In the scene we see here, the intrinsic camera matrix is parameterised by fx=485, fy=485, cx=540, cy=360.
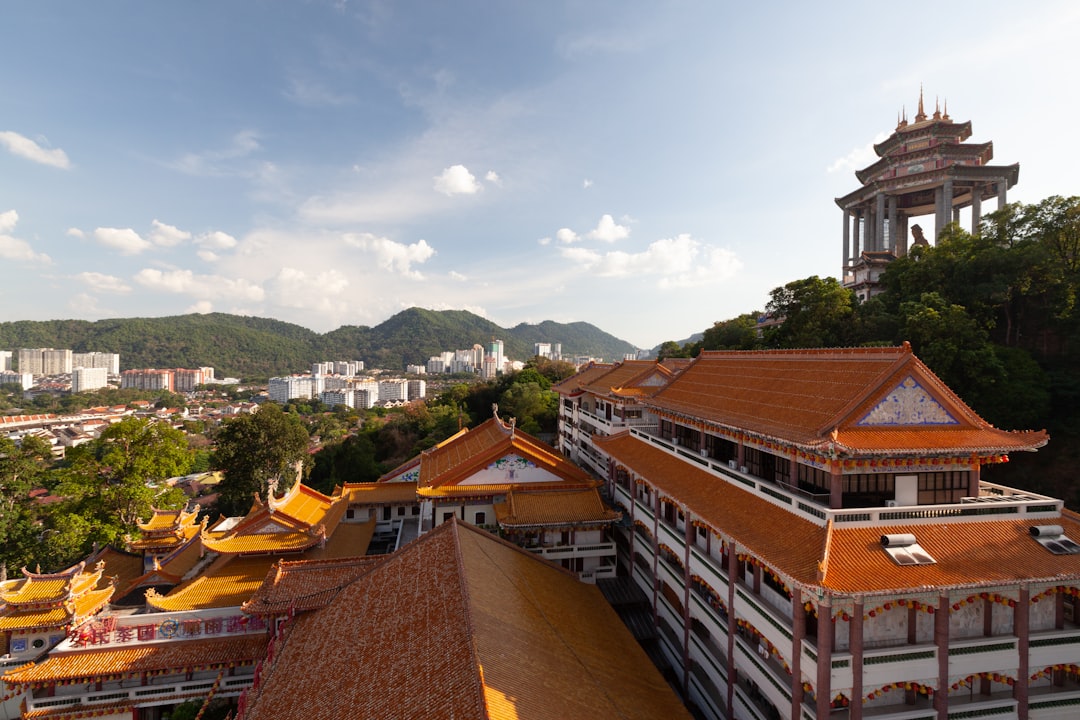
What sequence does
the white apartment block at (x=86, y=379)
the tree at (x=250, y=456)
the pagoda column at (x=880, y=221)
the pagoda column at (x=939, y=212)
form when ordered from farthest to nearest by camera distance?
the white apartment block at (x=86, y=379) → the pagoda column at (x=880, y=221) → the pagoda column at (x=939, y=212) → the tree at (x=250, y=456)

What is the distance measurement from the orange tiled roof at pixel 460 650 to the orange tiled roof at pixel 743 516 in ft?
12.0

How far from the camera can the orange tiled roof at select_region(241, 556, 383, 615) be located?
40.7 ft

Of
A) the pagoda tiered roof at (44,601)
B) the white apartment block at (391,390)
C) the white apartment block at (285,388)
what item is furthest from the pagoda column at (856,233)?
the white apartment block at (285,388)

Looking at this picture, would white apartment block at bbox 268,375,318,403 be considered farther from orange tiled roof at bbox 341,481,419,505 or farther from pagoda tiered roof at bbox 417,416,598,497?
pagoda tiered roof at bbox 417,416,598,497

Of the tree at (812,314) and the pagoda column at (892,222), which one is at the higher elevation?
the pagoda column at (892,222)

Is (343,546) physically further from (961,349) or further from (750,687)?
(961,349)

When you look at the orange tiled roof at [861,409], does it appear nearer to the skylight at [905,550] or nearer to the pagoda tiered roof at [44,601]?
the skylight at [905,550]

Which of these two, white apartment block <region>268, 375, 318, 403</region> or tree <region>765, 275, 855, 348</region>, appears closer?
tree <region>765, 275, 855, 348</region>

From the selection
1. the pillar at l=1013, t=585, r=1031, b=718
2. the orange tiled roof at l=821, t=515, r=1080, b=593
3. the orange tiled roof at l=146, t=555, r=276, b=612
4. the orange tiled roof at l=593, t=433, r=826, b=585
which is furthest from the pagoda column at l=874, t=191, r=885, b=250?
the orange tiled roof at l=146, t=555, r=276, b=612

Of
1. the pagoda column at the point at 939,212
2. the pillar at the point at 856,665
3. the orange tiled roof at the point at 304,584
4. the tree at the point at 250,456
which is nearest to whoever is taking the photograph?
the pillar at the point at 856,665

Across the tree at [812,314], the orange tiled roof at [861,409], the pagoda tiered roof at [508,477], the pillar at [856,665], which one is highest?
the tree at [812,314]

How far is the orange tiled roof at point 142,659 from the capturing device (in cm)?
1313

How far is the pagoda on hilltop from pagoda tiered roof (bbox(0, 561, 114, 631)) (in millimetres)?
47079

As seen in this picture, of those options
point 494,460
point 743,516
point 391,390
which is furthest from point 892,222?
point 391,390
